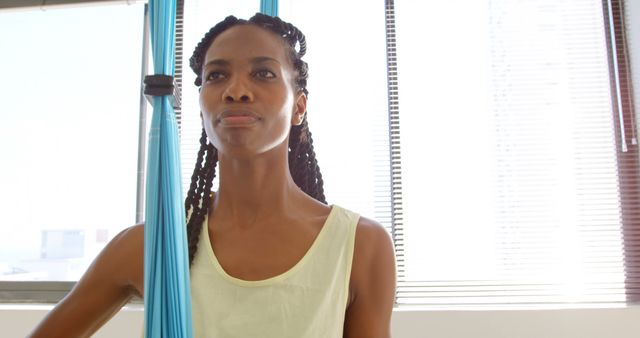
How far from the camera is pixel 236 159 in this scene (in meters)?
0.59

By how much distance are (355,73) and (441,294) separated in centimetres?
85

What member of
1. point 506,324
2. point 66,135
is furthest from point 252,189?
point 66,135

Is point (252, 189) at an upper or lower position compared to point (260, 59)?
lower

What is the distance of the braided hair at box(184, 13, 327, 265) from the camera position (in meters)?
0.61

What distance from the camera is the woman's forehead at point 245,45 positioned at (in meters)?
0.56

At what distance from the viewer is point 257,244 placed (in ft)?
1.89

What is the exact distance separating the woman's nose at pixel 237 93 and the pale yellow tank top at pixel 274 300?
0.19 meters

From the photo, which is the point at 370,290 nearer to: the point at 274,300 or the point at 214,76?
the point at 274,300

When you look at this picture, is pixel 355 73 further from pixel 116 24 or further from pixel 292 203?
pixel 292 203

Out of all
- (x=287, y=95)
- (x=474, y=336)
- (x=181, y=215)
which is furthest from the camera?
(x=474, y=336)

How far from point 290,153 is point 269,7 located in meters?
0.22

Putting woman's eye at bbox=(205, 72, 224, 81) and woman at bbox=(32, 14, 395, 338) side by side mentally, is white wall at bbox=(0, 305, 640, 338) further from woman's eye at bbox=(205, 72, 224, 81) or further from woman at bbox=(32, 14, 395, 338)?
woman's eye at bbox=(205, 72, 224, 81)

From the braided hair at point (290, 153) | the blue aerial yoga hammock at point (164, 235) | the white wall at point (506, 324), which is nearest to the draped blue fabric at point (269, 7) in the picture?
the braided hair at point (290, 153)

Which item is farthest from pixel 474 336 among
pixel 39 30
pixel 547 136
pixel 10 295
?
pixel 39 30
